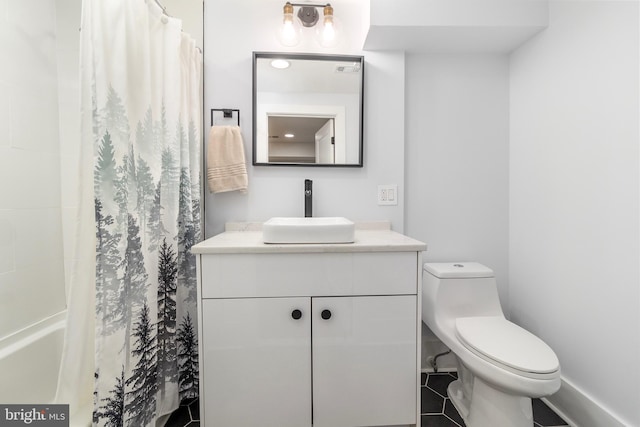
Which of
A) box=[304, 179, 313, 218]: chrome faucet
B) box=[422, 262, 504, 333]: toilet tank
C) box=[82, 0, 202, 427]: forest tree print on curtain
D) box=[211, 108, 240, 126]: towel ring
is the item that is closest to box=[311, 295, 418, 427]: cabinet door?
box=[422, 262, 504, 333]: toilet tank

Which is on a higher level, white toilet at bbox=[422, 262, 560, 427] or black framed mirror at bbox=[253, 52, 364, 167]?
black framed mirror at bbox=[253, 52, 364, 167]

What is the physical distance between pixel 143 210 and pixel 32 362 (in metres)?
0.85

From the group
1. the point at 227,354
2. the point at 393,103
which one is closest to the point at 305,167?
the point at 393,103

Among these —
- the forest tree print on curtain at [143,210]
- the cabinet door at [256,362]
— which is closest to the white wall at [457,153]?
the cabinet door at [256,362]

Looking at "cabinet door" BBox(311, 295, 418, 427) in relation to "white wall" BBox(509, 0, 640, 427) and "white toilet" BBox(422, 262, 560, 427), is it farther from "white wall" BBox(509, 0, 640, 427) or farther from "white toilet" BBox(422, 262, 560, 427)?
"white wall" BBox(509, 0, 640, 427)

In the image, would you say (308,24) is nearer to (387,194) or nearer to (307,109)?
(307,109)

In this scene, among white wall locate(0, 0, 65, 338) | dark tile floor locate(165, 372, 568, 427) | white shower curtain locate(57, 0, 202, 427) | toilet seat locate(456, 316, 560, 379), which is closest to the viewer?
white shower curtain locate(57, 0, 202, 427)

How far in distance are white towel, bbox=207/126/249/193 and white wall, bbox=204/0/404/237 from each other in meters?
0.09

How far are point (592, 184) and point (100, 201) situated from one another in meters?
1.96

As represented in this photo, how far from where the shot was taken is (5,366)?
1094 millimetres

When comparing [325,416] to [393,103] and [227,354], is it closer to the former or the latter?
[227,354]

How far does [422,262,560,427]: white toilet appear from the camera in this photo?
1.07m

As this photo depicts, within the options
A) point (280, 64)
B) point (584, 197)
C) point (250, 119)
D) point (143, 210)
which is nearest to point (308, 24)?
point (280, 64)

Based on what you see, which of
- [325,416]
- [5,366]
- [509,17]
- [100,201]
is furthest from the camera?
[509,17]
